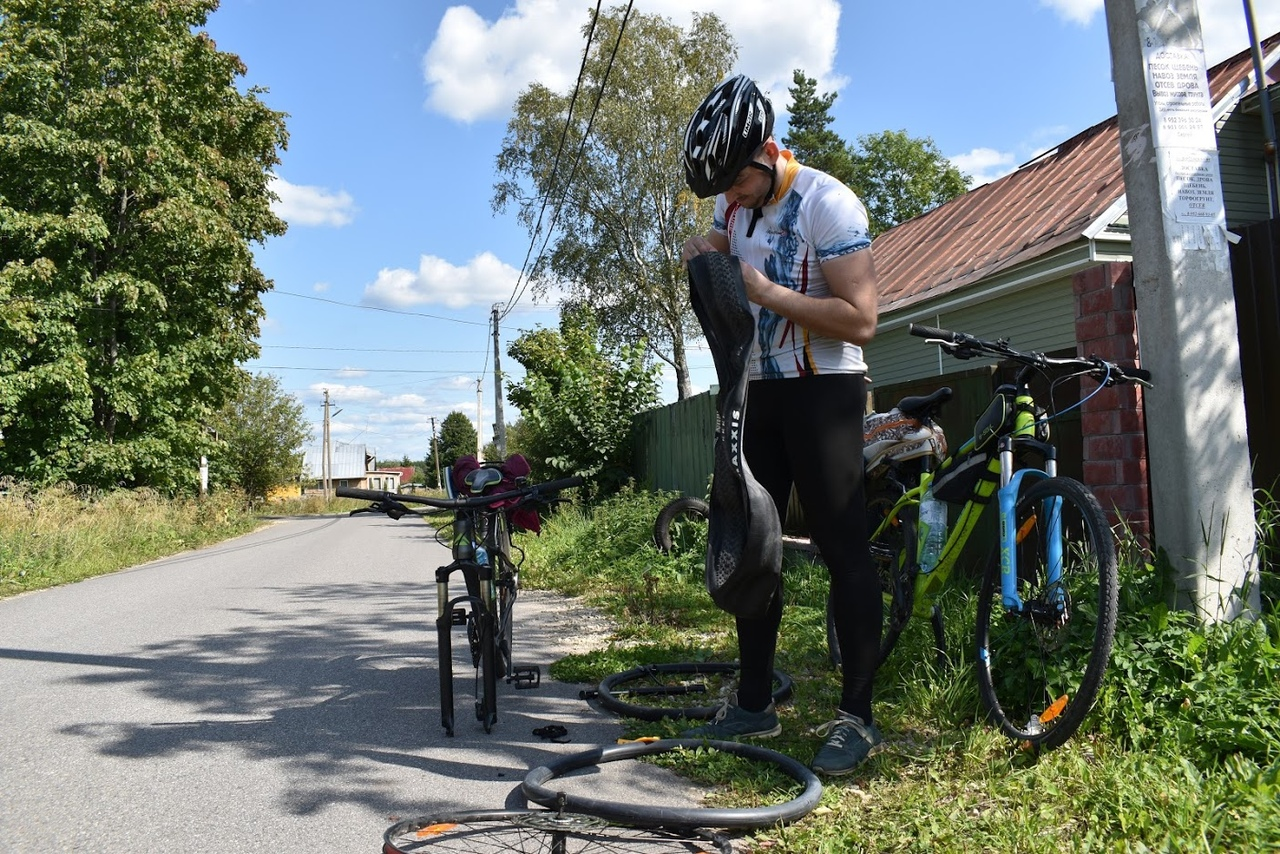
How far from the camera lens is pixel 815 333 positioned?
3.09 meters

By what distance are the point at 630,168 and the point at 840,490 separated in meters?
28.6

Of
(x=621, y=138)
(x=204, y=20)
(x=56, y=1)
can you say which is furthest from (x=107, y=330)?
(x=621, y=138)

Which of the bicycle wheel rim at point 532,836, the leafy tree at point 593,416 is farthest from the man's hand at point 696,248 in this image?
the leafy tree at point 593,416

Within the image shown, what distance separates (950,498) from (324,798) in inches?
96.4

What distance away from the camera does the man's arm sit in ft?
9.77

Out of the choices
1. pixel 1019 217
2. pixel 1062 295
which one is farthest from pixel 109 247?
pixel 1062 295

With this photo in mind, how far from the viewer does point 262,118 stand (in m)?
26.9

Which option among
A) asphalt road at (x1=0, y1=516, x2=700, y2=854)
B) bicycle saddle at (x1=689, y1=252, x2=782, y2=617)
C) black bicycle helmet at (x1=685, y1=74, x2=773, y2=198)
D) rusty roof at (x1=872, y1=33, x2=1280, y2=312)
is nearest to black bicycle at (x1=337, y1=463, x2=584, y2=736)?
asphalt road at (x1=0, y1=516, x2=700, y2=854)

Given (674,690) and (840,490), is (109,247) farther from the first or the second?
(840,490)

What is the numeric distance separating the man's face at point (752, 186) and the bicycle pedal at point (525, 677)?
8.41ft

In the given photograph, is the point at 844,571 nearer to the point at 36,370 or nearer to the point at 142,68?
the point at 36,370

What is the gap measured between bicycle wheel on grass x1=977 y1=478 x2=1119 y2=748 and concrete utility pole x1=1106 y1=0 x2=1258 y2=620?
0.43 metres

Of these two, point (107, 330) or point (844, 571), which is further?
point (107, 330)

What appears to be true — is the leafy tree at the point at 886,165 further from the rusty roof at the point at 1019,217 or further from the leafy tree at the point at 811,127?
the rusty roof at the point at 1019,217
